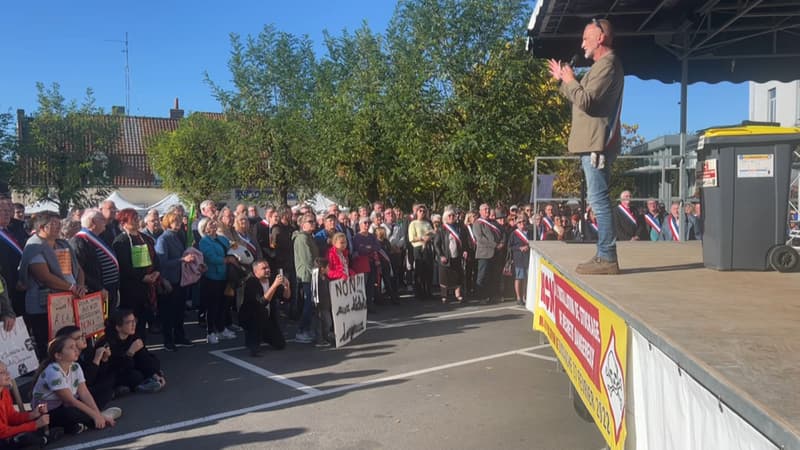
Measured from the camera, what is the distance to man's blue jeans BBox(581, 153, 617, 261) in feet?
16.9

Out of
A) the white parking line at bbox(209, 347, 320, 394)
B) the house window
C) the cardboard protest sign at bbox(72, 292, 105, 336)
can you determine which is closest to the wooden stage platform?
the white parking line at bbox(209, 347, 320, 394)

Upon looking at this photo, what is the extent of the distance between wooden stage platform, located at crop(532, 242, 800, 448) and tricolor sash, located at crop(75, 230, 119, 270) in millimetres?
5681

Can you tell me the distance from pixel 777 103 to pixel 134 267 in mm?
31503

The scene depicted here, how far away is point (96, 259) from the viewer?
27.1ft

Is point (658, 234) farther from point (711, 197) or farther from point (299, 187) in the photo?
point (299, 187)

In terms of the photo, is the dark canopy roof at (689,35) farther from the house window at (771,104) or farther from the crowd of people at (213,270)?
the house window at (771,104)

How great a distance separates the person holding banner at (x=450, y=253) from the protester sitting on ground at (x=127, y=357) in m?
7.48

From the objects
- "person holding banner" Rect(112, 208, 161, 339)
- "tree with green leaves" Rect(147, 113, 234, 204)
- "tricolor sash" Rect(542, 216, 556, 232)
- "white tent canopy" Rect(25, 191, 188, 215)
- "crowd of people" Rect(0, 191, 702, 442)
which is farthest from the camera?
"tree with green leaves" Rect(147, 113, 234, 204)

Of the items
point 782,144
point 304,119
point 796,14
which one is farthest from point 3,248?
point 304,119

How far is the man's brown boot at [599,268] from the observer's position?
198 inches

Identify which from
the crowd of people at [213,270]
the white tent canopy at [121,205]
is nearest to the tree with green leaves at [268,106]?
the white tent canopy at [121,205]

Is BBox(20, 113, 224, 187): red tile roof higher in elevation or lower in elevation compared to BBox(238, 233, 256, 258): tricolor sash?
higher

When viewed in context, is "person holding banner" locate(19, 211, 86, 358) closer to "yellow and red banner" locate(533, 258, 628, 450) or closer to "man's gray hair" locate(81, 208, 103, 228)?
"man's gray hair" locate(81, 208, 103, 228)

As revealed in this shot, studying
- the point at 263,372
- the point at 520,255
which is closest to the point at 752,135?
the point at 263,372
